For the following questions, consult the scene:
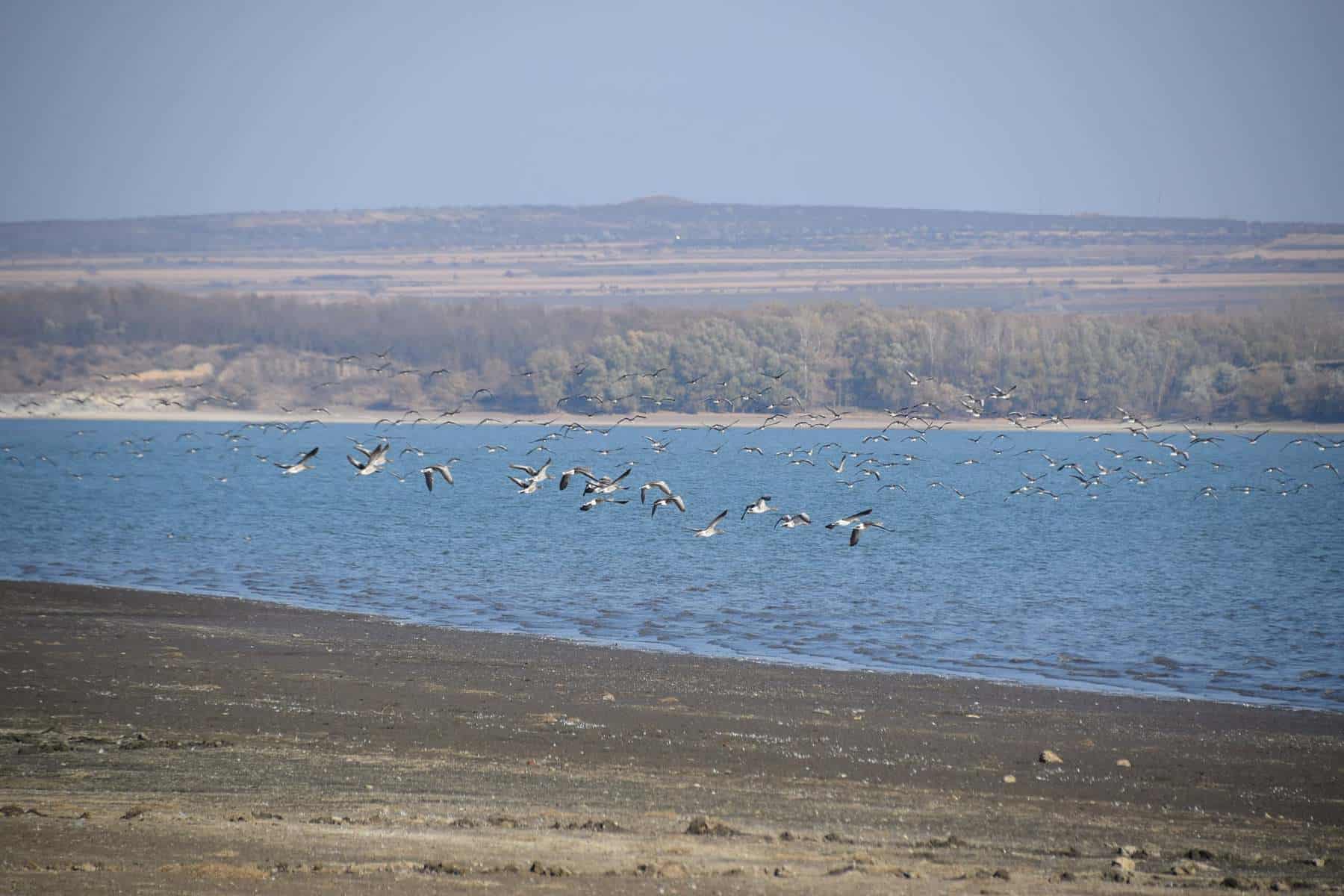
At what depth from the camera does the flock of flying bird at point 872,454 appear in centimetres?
5094

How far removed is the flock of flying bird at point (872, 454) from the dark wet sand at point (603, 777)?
567 centimetres

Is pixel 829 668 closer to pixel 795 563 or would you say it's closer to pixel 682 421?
pixel 795 563

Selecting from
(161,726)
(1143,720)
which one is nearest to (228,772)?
(161,726)

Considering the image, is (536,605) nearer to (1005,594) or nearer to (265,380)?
(1005,594)

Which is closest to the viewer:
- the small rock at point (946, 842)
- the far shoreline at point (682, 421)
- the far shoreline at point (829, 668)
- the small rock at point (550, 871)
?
the small rock at point (550, 871)

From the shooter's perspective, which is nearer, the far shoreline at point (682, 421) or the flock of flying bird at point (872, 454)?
the flock of flying bird at point (872, 454)

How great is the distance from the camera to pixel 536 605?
30.5m

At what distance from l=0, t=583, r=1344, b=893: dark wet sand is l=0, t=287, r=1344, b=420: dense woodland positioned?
289ft

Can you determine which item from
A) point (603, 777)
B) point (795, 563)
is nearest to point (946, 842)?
point (603, 777)

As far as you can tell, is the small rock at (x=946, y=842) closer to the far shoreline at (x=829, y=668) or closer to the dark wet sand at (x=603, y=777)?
the dark wet sand at (x=603, y=777)

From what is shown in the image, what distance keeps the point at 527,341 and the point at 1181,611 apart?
127670 mm

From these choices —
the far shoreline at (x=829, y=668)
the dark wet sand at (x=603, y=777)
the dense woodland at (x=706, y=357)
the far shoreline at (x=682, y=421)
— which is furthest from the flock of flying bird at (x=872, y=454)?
the dark wet sand at (x=603, y=777)

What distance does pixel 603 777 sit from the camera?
50.3 feet

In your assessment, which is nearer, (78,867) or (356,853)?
(78,867)
